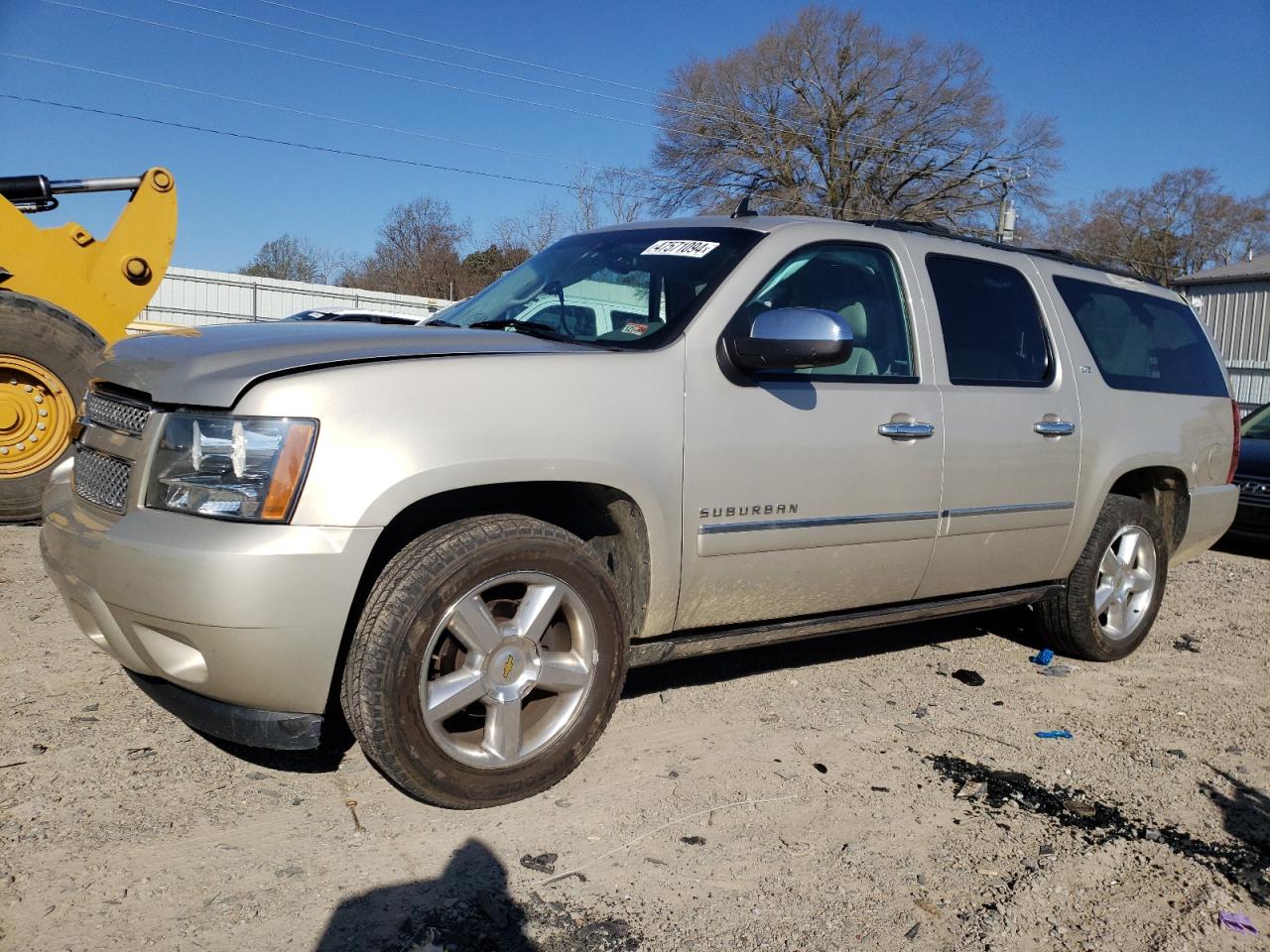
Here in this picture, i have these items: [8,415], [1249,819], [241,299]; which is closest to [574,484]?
[1249,819]

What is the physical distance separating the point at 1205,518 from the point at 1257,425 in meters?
5.64

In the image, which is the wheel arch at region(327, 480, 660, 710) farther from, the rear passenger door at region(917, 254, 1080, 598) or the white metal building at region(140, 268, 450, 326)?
the white metal building at region(140, 268, 450, 326)

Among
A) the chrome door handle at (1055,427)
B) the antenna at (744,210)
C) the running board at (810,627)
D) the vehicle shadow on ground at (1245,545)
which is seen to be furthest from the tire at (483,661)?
the vehicle shadow on ground at (1245,545)

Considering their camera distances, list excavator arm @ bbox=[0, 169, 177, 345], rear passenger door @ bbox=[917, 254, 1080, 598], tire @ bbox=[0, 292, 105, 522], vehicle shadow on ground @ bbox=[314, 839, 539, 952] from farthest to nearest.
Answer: excavator arm @ bbox=[0, 169, 177, 345] → tire @ bbox=[0, 292, 105, 522] → rear passenger door @ bbox=[917, 254, 1080, 598] → vehicle shadow on ground @ bbox=[314, 839, 539, 952]

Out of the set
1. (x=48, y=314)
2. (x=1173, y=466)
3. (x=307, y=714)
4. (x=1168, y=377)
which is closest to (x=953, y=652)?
(x=1173, y=466)

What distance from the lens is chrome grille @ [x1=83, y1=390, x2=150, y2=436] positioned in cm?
294

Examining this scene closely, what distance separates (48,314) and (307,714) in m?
4.71

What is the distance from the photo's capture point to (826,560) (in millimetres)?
3715

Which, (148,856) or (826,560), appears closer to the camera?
(148,856)

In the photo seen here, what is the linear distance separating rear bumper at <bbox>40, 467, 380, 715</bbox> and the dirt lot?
45cm

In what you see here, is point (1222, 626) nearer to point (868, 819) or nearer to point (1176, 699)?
point (1176, 699)

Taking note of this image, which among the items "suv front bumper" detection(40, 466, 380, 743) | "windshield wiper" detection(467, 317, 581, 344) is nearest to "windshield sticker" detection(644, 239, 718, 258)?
"windshield wiper" detection(467, 317, 581, 344)

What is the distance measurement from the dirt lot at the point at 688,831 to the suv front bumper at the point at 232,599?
438mm

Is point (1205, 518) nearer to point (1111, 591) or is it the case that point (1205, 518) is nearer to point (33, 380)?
point (1111, 591)
